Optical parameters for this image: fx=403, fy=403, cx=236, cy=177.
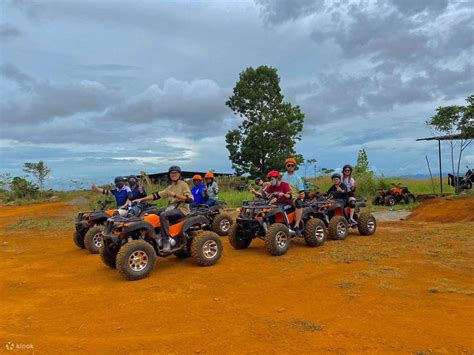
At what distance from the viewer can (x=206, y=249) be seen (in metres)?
7.26

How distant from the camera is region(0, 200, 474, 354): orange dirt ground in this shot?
392 centimetres

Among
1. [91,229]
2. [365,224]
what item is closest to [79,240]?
[91,229]

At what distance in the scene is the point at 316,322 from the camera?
14.2 ft

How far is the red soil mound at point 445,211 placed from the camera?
43.4 ft

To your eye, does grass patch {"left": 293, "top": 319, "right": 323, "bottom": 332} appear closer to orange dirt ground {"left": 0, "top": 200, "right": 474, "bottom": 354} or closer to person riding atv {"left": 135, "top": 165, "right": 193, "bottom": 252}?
orange dirt ground {"left": 0, "top": 200, "right": 474, "bottom": 354}

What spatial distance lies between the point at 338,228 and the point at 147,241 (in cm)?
460

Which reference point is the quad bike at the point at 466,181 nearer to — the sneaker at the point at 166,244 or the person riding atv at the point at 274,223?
the person riding atv at the point at 274,223

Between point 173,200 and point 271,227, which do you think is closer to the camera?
point 173,200

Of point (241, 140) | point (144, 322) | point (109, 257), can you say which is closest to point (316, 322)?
point (144, 322)

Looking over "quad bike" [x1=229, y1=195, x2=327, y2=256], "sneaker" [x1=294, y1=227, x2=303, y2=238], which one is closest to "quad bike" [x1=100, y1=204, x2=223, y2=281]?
"quad bike" [x1=229, y1=195, x2=327, y2=256]

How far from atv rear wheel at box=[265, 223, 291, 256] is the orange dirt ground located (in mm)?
236

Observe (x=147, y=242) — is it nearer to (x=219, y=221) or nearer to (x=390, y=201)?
(x=219, y=221)

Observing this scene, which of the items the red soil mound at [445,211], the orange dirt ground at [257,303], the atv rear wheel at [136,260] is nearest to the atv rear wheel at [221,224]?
the orange dirt ground at [257,303]

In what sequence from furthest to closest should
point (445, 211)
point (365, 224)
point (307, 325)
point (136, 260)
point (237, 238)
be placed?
point (445, 211)
point (365, 224)
point (237, 238)
point (136, 260)
point (307, 325)
